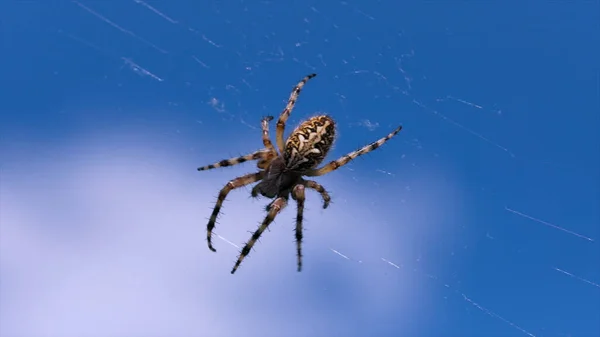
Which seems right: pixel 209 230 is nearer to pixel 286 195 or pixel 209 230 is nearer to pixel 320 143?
pixel 286 195

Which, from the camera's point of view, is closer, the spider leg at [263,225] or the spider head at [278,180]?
the spider leg at [263,225]

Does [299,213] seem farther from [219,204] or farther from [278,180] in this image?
[219,204]

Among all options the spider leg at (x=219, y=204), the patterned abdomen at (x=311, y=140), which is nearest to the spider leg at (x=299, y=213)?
the patterned abdomen at (x=311, y=140)

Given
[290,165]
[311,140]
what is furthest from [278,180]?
[311,140]

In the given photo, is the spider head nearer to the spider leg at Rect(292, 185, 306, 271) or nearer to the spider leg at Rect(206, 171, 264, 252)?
the spider leg at Rect(292, 185, 306, 271)

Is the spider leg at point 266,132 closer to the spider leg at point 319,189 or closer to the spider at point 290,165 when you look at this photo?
the spider at point 290,165

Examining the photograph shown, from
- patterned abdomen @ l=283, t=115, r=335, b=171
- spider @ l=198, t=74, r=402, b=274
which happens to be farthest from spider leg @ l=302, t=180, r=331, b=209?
patterned abdomen @ l=283, t=115, r=335, b=171
